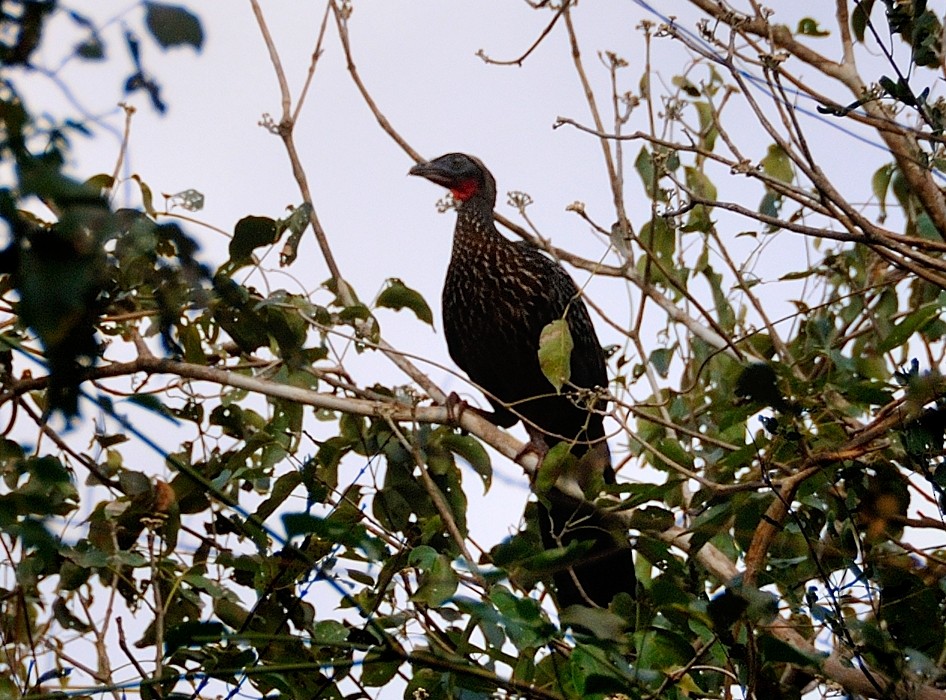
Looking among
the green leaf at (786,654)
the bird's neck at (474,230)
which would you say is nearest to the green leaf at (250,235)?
the green leaf at (786,654)

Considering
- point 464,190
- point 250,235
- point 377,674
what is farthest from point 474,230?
point 377,674

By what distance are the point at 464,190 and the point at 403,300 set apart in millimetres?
1896

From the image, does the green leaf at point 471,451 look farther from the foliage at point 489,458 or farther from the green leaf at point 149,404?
the green leaf at point 149,404

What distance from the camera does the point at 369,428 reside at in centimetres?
329

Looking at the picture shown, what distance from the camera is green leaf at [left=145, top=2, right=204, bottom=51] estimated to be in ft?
2.65

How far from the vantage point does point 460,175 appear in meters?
5.20

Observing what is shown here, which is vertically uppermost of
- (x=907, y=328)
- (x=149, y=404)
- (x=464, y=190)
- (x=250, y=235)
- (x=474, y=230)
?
(x=464, y=190)

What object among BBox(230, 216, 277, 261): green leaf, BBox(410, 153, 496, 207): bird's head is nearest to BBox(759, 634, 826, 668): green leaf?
BBox(230, 216, 277, 261): green leaf

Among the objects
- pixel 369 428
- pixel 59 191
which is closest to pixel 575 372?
pixel 369 428

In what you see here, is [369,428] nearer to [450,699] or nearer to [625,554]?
[625,554]

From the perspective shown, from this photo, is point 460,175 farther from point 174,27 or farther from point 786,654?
point 174,27

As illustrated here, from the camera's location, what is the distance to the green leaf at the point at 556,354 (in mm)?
2895

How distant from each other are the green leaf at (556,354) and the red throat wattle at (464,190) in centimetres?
225

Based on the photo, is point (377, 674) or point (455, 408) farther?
point (455, 408)
